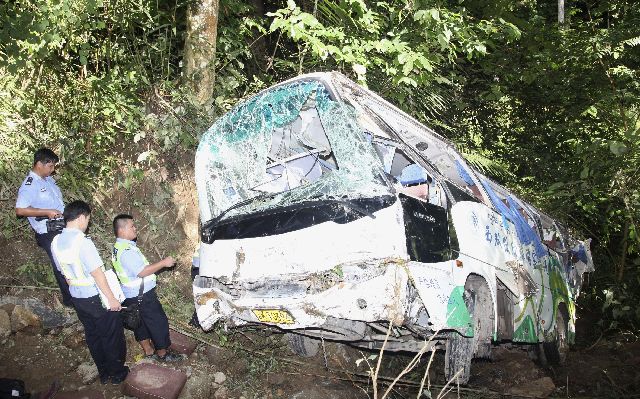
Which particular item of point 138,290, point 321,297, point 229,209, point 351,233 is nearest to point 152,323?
point 138,290

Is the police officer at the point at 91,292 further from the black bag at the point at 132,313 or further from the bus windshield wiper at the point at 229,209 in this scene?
the bus windshield wiper at the point at 229,209

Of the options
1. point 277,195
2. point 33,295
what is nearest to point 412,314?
point 277,195

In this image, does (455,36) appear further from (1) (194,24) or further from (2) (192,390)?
(2) (192,390)

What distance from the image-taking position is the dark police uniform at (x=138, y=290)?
15.0ft

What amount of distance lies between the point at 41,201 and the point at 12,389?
1862mm

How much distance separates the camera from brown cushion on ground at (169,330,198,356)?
498 centimetres

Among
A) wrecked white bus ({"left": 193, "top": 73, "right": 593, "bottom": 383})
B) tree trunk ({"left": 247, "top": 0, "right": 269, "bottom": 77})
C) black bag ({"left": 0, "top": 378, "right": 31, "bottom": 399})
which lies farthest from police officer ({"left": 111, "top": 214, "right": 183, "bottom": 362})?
tree trunk ({"left": 247, "top": 0, "right": 269, "bottom": 77})

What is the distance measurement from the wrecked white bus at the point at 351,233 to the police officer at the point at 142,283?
613mm

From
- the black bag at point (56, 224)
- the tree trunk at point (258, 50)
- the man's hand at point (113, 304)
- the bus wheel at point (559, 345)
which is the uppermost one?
the tree trunk at point (258, 50)

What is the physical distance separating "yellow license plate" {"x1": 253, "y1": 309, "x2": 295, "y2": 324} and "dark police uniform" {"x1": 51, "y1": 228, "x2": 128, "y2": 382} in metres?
1.26

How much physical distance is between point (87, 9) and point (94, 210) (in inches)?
85.4

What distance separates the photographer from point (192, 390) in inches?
180

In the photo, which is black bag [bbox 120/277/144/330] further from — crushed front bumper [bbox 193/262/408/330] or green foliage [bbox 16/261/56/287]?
green foliage [bbox 16/261/56/287]

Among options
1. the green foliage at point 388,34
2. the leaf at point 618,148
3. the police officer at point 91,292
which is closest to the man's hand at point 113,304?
the police officer at point 91,292
